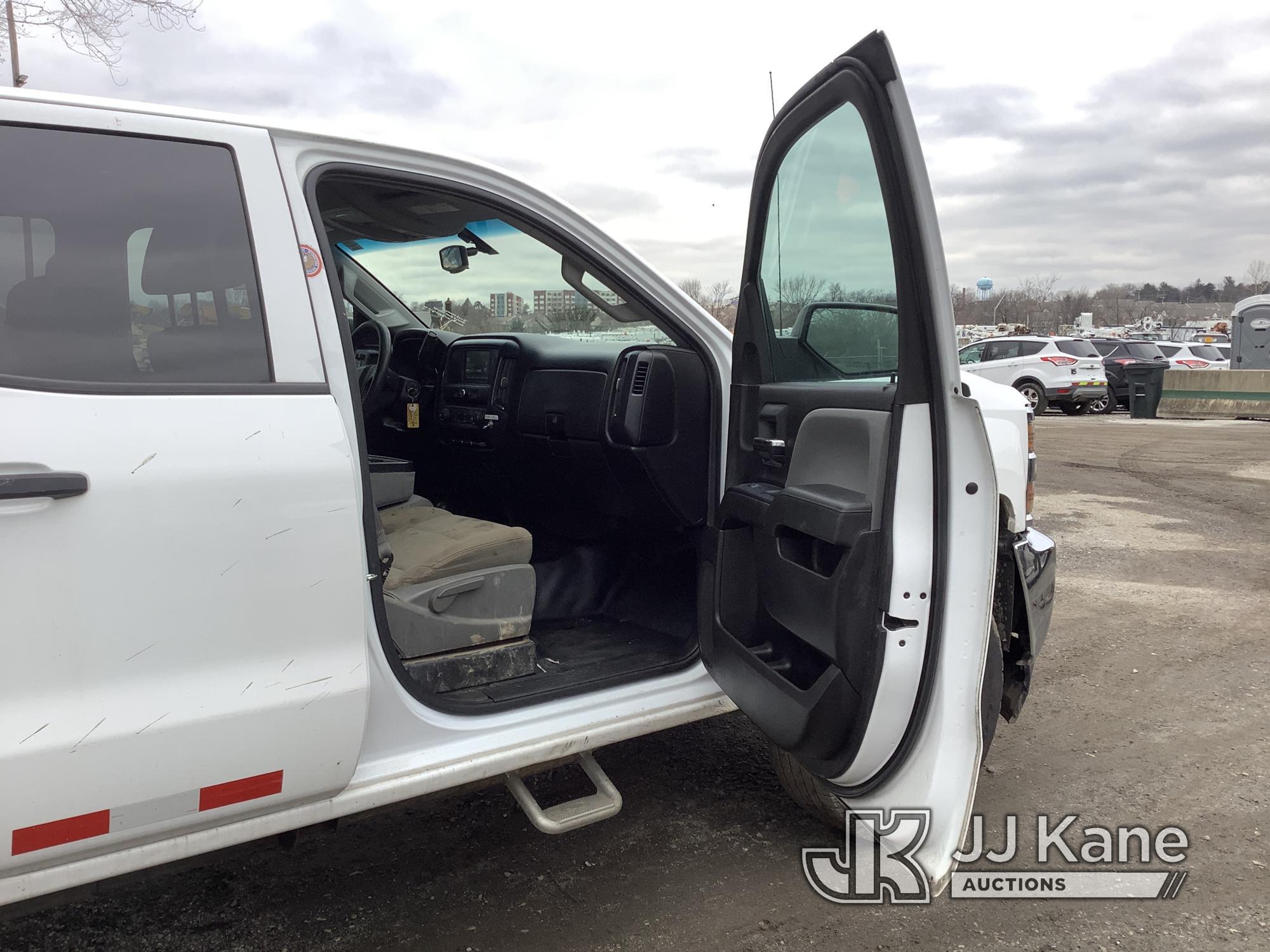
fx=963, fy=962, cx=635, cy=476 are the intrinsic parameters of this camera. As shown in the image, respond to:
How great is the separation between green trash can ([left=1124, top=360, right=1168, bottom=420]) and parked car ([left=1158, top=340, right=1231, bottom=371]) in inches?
94.1

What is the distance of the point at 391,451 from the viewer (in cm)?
448

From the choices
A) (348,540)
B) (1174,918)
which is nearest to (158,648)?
(348,540)

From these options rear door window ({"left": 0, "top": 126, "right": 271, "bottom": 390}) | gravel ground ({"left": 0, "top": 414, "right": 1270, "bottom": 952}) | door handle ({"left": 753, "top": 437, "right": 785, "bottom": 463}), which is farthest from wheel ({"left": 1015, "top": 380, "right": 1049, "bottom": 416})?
rear door window ({"left": 0, "top": 126, "right": 271, "bottom": 390})

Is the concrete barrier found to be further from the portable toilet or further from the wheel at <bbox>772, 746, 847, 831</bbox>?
the wheel at <bbox>772, 746, 847, 831</bbox>

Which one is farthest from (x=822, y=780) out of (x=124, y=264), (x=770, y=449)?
(x=124, y=264)

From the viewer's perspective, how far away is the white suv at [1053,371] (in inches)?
724

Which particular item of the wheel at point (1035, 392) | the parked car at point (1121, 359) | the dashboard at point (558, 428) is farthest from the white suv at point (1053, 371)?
the dashboard at point (558, 428)

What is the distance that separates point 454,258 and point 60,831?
6.84ft

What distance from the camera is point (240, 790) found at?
182 centimetres

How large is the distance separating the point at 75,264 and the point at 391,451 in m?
2.73

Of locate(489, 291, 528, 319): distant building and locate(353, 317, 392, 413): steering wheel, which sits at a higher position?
locate(489, 291, 528, 319): distant building

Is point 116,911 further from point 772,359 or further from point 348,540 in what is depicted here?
point 772,359

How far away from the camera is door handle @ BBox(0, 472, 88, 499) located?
1547mm

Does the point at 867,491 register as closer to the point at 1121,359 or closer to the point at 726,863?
the point at 726,863
